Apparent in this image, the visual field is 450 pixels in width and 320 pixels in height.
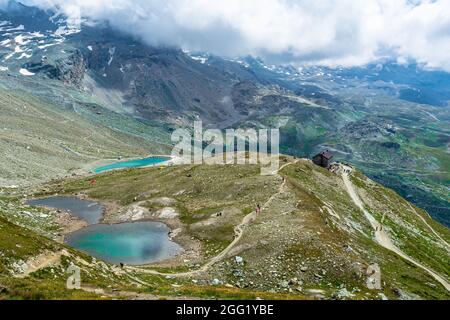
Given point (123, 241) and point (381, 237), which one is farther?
point (381, 237)

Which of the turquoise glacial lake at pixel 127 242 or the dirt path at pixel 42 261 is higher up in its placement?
the dirt path at pixel 42 261

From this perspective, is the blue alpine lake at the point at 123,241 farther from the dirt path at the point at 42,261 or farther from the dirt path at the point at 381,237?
the dirt path at the point at 381,237

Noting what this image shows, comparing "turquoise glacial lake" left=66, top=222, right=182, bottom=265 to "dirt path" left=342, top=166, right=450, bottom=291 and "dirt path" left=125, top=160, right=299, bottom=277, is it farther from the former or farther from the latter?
"dirt path" left=342, top=166, right=450, bottom=291

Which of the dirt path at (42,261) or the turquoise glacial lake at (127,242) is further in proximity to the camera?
the turquoise glacial lake at (127,242)

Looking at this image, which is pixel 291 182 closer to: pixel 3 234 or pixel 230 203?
pixel 230 203

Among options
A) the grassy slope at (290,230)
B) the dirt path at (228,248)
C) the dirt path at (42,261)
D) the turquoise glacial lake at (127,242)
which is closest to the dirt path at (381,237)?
the grassy slope at (290,230)

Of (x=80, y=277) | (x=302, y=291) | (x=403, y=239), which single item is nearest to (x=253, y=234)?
(x=302, y=291)

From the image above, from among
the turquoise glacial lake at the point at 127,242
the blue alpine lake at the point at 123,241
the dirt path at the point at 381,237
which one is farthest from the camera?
the dirt path at the point at 381,237

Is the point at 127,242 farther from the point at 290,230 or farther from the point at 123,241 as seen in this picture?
the point at 290,230

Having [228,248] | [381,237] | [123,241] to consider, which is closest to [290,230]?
[228,248]
